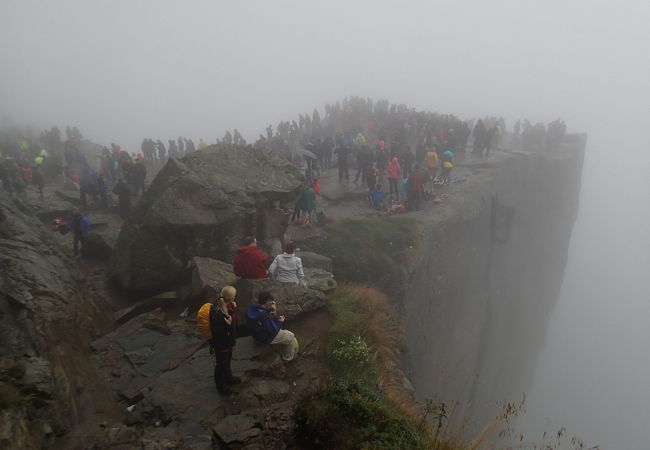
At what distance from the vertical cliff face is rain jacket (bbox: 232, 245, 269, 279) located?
7.36 metres

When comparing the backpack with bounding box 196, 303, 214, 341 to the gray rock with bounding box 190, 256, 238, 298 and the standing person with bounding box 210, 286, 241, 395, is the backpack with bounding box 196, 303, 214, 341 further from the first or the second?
the gray rock with bounding box 190, 256, 238, 298

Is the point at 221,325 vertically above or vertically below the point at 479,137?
below

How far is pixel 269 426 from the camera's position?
21.5 feet

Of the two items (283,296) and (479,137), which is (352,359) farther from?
(479,137)

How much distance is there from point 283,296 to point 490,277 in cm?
2126

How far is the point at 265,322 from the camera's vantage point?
26.7 feet

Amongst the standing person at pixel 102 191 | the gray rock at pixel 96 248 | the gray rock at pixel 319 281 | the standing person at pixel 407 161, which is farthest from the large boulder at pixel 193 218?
the standing person at pixel 407 161

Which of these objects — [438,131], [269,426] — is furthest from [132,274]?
[438,131]

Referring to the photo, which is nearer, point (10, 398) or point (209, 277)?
point (10, 398)

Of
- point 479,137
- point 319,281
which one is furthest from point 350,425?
point 479,137

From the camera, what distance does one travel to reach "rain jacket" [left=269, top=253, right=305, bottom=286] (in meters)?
10.4

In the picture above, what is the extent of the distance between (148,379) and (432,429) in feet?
19.5

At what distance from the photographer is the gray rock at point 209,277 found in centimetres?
1038

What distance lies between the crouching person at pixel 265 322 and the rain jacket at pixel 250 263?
1.88 meters
